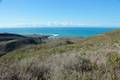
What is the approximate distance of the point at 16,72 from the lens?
4523 millimetres

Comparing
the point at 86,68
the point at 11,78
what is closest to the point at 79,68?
the point at 86,68

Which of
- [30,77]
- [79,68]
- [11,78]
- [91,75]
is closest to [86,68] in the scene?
[79,68]

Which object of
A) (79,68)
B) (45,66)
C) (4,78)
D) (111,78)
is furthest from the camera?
(79,68)

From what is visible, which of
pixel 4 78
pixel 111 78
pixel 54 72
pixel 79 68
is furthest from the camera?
pixel 79 68

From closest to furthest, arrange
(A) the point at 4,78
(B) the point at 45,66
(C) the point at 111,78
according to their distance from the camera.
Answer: (A) the point at 4,78 < (C) the point at 111,78 < (B) the point at 45,66

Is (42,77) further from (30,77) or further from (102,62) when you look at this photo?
(102,62)

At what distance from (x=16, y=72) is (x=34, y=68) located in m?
0.51

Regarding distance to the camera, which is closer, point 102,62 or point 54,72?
point 54,72

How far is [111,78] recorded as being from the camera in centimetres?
442

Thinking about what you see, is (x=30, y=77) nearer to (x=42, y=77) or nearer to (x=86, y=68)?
(x=42, y=77)

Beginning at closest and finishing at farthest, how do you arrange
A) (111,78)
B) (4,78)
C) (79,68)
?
1. (4,78)
2. (111,78)
3. (79,68)

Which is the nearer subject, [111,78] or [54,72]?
[111,78]

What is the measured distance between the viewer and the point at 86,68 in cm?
570

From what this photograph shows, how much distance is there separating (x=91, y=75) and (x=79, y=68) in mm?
814
